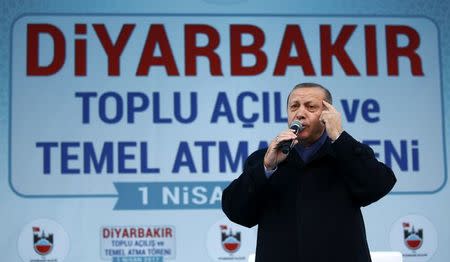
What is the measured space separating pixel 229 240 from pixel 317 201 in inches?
84.9

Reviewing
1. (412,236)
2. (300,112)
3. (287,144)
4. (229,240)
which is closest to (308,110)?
(300,112)

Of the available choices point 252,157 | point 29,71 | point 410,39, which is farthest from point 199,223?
point 252,157

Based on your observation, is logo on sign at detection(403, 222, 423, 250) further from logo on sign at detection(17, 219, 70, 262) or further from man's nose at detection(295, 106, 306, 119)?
man's nose at detection(295, 106, 306, 119)

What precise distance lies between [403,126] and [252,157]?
2.32 m

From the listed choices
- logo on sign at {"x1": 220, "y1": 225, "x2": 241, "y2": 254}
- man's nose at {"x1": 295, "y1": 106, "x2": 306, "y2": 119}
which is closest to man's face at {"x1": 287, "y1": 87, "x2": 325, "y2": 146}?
man's nose at {"x1": 295, "y1": 106, "x2": 306, "y2": 119}

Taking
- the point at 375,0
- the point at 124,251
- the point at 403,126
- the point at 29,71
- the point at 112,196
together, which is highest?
the point at 375,0

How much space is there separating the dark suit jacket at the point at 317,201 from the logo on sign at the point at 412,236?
7.52 ft

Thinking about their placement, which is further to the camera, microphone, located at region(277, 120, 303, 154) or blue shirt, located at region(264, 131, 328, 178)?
blue shirt, located at region(264, 131, 328, 178)

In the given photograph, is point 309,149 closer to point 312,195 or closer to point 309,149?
point 309,149

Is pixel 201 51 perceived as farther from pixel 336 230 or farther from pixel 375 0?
pixel 336 230

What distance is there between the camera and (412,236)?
4.39 meters

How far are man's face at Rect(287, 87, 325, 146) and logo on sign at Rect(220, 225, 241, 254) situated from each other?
2.03 meters

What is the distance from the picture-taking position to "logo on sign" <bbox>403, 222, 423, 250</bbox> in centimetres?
439

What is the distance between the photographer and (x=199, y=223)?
168 inches
